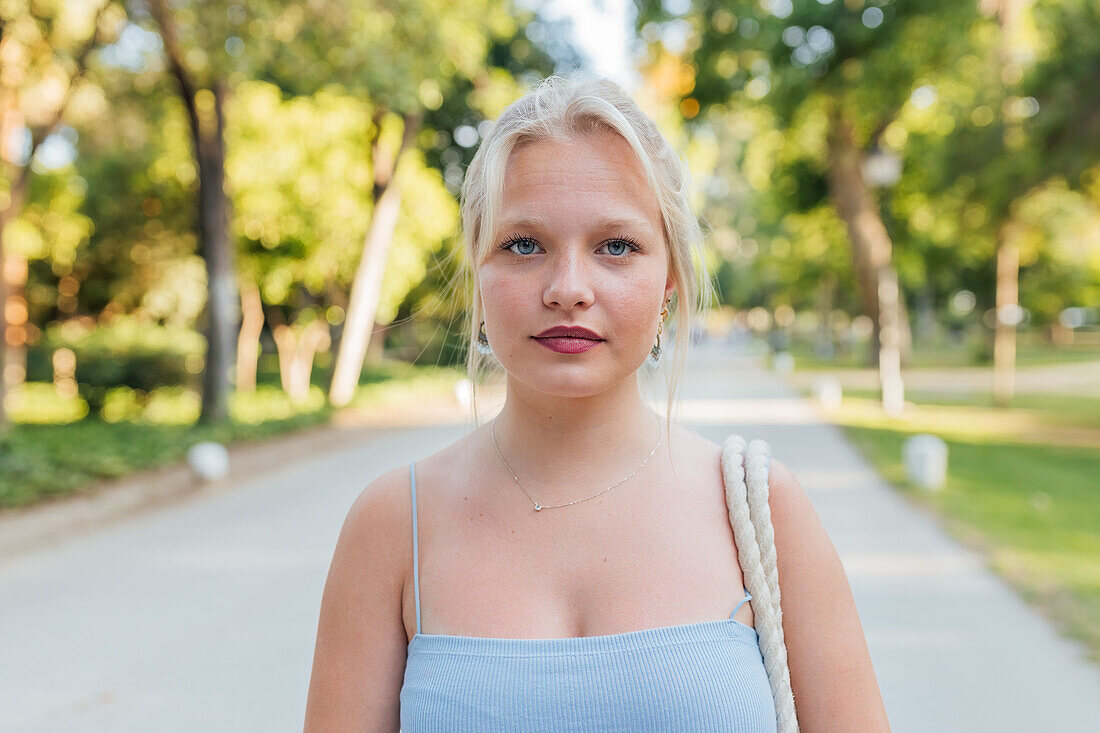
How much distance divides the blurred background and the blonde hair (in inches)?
15.9

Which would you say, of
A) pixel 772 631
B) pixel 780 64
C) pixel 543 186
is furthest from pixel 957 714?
pixel 780 64

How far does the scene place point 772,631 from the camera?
1470mm

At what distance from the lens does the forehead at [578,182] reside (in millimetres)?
1431

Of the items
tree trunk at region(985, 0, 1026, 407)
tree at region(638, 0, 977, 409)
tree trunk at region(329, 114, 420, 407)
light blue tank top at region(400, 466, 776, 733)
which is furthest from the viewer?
tree trunk at region(329, 114, 420, 407)

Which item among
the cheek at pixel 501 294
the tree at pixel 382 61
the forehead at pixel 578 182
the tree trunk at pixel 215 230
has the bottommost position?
the cheek at pixel 501 294

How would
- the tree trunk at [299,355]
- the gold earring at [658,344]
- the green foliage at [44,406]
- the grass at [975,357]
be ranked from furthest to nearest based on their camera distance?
the grass at [975,357]
the tree trunk at [299,355]
the green foliage at [44,406]
the gold earring at [658,344]

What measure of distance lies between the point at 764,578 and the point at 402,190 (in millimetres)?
21856

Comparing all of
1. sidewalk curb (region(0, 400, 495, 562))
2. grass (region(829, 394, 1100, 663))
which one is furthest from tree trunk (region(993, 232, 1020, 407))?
sidewalk curb (region(0, 400, 495, 562))

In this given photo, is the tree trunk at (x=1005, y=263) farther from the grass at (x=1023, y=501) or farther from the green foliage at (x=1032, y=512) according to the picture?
the green foliage at (x=1032, y=512)

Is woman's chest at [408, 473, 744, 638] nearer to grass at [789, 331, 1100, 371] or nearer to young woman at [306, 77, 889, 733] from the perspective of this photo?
young woman at [306, 77, 889, 733]

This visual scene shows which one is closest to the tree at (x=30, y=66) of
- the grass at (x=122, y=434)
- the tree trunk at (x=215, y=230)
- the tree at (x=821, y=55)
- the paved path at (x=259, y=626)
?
the grass at (x=122, y=434)

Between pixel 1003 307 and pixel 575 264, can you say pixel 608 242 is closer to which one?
pixel 575 264

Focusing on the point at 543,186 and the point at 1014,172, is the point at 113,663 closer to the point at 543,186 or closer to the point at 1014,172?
the point at 543,186

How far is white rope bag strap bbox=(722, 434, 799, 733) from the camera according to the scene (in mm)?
1463
